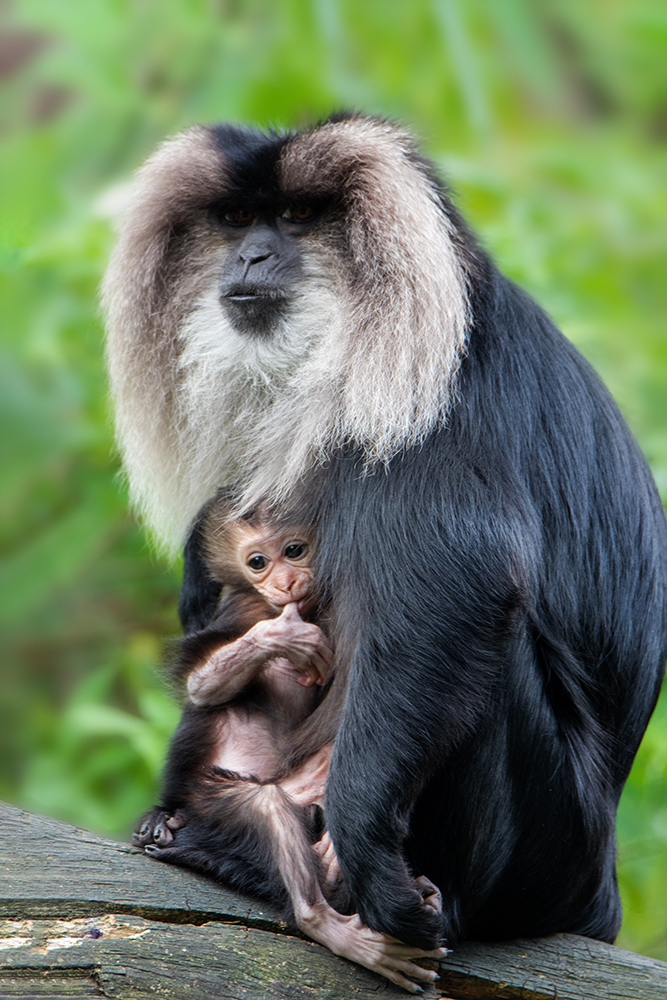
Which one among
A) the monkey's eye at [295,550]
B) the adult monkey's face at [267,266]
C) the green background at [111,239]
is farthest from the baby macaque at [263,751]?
the adult monkey's face at [267,266]

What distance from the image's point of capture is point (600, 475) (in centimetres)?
249

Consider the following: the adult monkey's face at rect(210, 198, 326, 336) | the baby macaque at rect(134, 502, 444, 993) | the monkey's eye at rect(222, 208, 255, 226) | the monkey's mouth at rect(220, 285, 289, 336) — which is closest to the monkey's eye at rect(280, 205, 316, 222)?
the adult monkey's face at rect(210, 198, 326, 336)

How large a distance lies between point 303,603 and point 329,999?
88 cm

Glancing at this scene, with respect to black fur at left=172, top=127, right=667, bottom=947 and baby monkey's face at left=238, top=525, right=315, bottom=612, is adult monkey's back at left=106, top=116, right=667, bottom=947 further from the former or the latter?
baby monkey's face at left=238, top=525, right=315, bottom=612

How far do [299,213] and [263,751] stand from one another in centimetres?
128

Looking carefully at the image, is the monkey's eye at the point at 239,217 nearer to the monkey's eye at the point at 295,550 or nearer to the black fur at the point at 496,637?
the black fur at the point at 496,637

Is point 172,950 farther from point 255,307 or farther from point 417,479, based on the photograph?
point 255,307

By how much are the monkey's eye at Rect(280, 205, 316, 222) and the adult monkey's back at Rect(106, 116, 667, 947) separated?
0.03 m

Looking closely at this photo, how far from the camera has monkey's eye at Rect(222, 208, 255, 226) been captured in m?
2.68

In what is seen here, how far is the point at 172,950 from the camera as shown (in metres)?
2.04

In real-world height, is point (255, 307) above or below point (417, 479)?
above

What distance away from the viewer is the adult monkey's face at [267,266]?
8.31 feet

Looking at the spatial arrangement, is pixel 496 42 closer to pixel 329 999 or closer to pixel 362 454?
pixel 362 454

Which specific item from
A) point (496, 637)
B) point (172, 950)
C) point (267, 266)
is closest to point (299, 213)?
point (267, 266)
